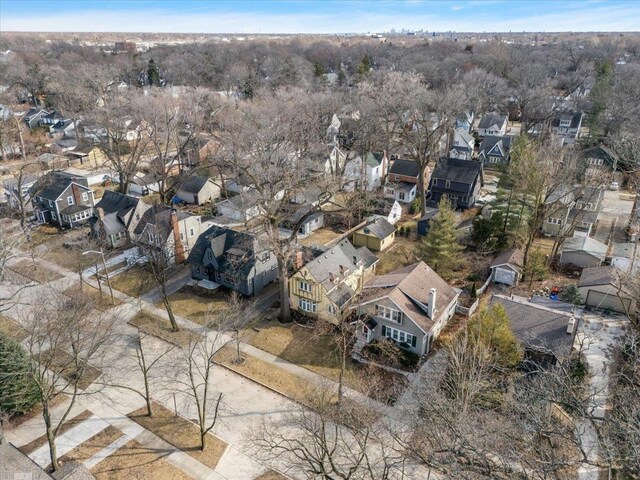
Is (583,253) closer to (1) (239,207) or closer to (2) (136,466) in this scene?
(1) (239,207)

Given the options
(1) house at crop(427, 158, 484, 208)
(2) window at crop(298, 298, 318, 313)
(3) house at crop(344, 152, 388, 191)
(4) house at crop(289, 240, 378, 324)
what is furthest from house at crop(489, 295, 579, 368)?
(3) house at crop(344, 152, 388, 191)

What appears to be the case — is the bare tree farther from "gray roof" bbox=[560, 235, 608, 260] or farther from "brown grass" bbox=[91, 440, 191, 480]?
"gray roof" bbox=[560, 235, 608, 260]

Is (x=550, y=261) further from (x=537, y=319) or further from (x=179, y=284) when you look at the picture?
(x=179, y=284)

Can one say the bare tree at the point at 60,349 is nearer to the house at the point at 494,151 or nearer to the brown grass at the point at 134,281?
the brown grass at the point at 134,281

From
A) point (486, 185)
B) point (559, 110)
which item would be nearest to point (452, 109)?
point (486, 185)

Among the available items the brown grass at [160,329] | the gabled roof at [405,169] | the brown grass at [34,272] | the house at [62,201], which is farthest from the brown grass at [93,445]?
the gabled roof at [405,169]

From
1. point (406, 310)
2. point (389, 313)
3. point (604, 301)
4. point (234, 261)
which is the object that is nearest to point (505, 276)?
point (604, 301)
